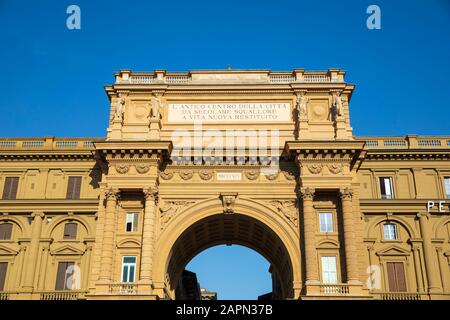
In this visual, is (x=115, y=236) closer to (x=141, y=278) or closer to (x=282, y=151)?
(x=141, y=278)

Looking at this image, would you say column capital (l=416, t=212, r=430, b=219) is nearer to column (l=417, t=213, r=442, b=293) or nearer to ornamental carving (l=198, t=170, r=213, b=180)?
column (l=417, t=213, r=442, b=293)

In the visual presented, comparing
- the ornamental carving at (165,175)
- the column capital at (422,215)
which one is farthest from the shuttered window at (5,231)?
the column capital at (422,215)

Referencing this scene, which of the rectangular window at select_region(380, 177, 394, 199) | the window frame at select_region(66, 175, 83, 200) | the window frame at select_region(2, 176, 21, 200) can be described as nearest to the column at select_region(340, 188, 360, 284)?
the rectangular window at select_region(380, 177, 394, 199)

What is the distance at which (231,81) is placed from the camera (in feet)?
155

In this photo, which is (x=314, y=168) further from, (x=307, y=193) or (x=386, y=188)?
(x=386, y=188)

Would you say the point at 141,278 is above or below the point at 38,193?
below

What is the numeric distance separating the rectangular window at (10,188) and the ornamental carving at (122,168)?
431 inches

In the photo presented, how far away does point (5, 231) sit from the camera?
1863 inches

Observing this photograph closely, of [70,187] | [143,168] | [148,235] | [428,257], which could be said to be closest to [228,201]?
[148,235]

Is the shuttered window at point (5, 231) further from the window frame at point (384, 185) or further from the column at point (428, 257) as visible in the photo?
the column at point (428, 257)

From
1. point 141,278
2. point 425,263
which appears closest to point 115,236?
point 141,278

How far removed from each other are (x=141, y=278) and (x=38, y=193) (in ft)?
45.2
